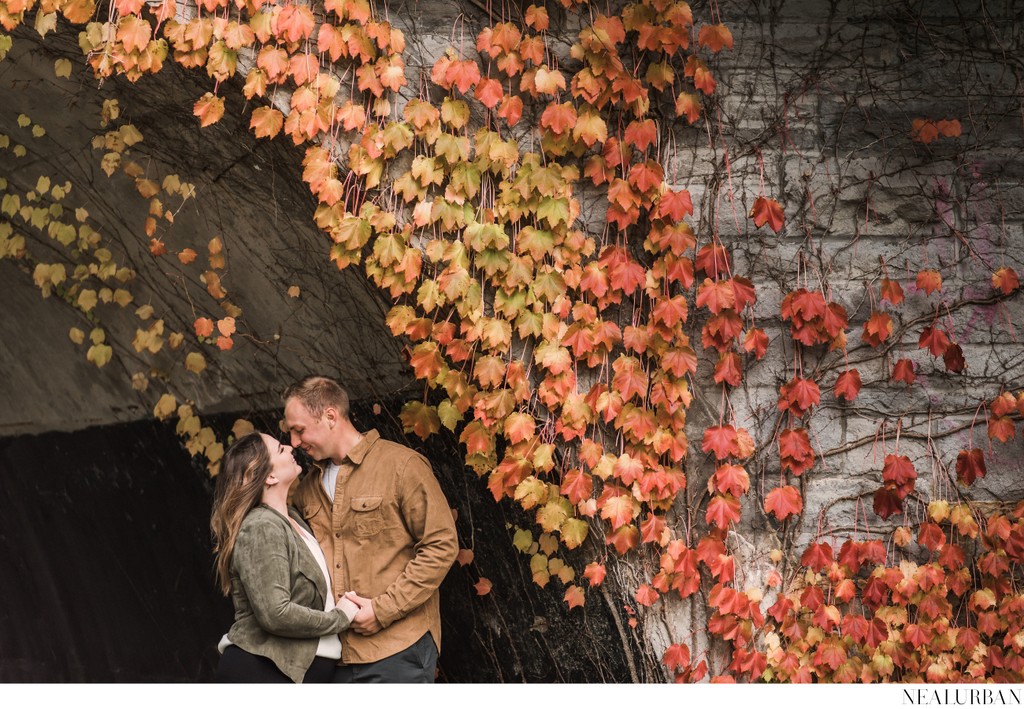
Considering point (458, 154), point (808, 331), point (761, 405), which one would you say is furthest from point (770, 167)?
point (458, 154)

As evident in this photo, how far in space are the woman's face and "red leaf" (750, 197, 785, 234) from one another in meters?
Result: 1.78

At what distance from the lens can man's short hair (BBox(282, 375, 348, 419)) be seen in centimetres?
327

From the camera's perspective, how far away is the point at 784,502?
138 inches

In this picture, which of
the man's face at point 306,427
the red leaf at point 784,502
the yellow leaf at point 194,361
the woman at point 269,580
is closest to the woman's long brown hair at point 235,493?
the woman at point 269,580

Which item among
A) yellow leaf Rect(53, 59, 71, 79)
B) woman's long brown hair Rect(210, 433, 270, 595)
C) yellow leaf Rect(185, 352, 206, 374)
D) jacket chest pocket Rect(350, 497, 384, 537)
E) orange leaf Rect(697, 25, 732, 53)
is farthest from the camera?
yellow leaf Rect(185, 352, 206, 374)

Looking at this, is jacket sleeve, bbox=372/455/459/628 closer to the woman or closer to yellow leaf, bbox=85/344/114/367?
the woman

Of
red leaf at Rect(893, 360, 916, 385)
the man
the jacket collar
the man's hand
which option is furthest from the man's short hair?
red leaf at Rect(893, 360, 916, 385)

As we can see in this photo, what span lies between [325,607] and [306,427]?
584 mm

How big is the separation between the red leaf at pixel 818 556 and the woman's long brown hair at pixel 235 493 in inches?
75.2

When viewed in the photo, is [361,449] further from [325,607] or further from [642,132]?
[642,132]

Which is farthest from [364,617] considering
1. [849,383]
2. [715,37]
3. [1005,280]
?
[1005,280]

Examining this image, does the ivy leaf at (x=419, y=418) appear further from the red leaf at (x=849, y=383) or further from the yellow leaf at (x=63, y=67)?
the yellow leaf at (x=63, y=67)

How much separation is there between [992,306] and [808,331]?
2.20 ft

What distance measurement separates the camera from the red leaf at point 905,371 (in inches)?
137
